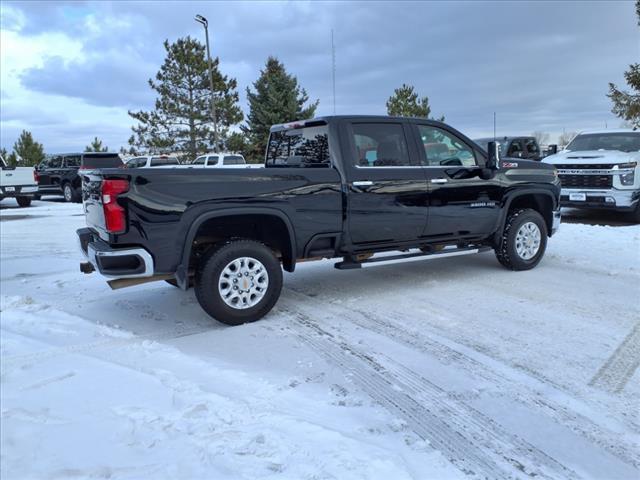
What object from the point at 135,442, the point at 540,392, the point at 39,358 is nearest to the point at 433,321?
the point at 540,392

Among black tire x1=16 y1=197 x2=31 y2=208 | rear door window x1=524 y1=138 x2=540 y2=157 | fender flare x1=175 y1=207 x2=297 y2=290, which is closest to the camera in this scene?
fender flare x1=175 y1=207 x2=297 y2=290

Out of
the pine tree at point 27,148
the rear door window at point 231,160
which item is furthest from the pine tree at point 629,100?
the pine tree at point 27,148

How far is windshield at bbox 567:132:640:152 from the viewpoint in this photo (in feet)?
38.3

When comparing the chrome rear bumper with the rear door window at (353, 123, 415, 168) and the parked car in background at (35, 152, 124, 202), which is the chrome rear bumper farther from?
the parked car in background at (35, 152, 124, 202)

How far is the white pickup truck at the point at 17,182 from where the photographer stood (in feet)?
57.8

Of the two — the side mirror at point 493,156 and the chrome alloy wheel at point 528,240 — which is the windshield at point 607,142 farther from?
the side mirror at point 493,156

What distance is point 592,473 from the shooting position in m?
2.58

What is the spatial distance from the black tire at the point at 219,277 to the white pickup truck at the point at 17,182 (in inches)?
638

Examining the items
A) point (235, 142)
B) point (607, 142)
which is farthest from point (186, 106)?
point (607, 142)

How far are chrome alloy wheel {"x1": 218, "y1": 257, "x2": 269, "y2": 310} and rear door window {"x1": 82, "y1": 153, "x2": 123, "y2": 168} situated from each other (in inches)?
590

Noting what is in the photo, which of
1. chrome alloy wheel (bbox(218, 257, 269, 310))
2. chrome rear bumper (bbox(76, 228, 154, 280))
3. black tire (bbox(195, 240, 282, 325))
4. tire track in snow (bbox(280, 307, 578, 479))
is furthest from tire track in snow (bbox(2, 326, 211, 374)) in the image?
tire track in snow (bbox(280, 307, 578, 479))

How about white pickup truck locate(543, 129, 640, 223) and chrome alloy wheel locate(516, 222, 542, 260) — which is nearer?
chrome alloy wheel locate(516, 222, 542, 260)

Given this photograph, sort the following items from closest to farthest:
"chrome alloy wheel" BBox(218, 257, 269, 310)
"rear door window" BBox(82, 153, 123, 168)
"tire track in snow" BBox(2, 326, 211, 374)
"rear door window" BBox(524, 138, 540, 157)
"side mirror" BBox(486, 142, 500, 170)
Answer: "tire track in snow" BBox(2, 326, 211, 374), "chrome alloy wheel" BBox(218, 257, 269, 310), "side mirror" BBox(486, 142, 500, 170), "rear door window" BBox(524, 138, 540, 157), "rear door window" BBox(82, 153, 123, 168)

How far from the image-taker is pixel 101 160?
59.9 ft
